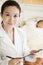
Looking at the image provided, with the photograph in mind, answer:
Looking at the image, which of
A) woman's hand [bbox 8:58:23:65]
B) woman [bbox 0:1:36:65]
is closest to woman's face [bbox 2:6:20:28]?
woman [bbox 0:1:36:65]

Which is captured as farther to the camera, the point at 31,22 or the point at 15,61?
the point at 31,22

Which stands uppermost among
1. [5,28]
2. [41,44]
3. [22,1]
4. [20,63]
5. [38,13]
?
[22,1]

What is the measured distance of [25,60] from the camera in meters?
1.32

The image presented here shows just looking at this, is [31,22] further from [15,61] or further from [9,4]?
A: [15,61]

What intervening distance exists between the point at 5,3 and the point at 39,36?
0.42 m

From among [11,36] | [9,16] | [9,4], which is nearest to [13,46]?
[11,36]

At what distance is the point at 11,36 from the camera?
1330 mm

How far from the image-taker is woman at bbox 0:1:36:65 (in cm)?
128

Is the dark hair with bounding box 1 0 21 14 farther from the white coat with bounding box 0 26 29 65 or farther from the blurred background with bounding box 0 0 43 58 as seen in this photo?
the white coat with bounding box 0 26 29 65

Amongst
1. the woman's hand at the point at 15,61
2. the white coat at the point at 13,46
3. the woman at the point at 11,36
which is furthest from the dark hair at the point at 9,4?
the woman's hand at the point at 15,61

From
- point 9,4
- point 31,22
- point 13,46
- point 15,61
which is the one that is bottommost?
point 15,61

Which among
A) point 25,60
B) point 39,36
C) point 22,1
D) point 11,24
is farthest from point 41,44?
point 22,1

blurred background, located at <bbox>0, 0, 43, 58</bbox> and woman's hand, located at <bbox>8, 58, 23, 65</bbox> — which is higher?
blurred background, located at <bbox>0, 0, 43, 58</bbox>

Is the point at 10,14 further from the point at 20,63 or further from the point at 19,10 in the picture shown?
the point at 20,63
